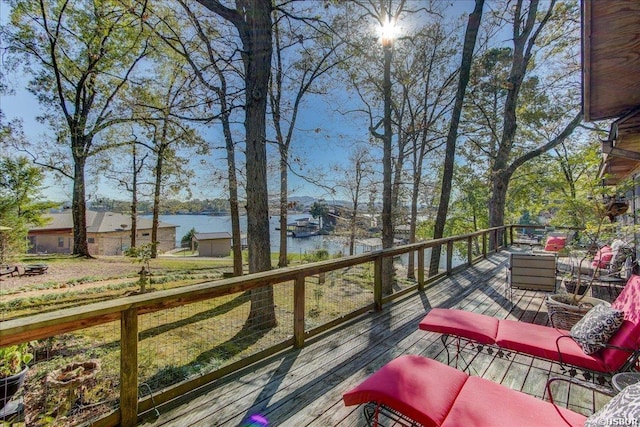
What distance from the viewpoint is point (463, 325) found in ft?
8.99

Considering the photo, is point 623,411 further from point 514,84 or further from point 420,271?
point 514,84

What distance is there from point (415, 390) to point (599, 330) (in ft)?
5.47

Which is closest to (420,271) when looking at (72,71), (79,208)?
(79,208)

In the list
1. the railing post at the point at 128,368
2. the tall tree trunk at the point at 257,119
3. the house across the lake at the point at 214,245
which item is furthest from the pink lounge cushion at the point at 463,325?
the house across the lake at the point at 214,245

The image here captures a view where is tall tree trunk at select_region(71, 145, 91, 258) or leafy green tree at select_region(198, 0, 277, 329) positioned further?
tall tree trunk at select_region(71, 145, 91, 258)

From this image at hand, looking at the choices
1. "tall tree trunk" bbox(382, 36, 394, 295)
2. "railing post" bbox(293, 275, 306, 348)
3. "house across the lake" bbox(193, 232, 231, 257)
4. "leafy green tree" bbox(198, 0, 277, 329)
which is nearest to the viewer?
"railing post" bbox(293, 275, 306, 348)

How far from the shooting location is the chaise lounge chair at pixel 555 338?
83.7 inches

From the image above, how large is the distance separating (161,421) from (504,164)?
12031 mm

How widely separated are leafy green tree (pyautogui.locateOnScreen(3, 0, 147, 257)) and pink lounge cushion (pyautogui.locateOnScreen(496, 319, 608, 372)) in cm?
1579

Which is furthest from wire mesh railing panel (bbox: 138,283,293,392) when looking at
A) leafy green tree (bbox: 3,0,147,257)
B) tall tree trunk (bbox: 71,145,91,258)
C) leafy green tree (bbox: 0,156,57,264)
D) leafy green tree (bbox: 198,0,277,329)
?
tall tree trunk (bbox: 71,145,91,258)

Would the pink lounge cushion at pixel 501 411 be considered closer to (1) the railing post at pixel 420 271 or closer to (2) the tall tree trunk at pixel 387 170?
(1) the railing post at pixel 420 271

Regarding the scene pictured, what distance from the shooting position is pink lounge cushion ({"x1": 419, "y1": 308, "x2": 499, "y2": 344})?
8.47 feet

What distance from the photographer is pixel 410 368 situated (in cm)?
193

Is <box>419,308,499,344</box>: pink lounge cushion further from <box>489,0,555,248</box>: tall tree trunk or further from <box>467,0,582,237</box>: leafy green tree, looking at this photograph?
<box>467,0,582,237</box>: leafy green tree
